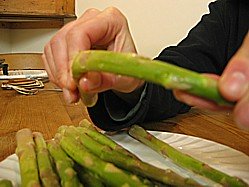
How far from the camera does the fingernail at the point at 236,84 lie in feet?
0.72

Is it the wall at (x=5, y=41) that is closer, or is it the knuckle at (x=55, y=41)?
the knuckle at (x=55, y=41)

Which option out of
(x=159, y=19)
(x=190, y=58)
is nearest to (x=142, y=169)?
(x=190, y=58)

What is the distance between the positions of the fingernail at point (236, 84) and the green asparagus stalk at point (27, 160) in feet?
0.72

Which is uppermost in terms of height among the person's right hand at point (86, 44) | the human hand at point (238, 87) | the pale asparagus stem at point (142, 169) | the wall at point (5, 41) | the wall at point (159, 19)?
the human hand at point (238, 87)

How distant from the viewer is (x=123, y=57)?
25 centimetres

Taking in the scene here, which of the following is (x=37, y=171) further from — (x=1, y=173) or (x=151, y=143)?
(x=151, y=143)

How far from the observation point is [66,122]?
70 cm

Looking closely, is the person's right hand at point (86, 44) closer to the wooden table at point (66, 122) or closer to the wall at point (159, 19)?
the wooden table at point (66, 122)

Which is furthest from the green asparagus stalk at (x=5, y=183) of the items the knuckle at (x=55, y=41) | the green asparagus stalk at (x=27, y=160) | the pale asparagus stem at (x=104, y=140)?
the knuckle at (x=55, y=41)

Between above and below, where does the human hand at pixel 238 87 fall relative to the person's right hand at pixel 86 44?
above

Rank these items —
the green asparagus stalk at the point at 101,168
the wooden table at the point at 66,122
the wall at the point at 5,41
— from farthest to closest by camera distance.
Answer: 1. the wall at the point at 5,41
2. the wooden table at the point at 66,122
3. the green asparagus stalk at the point at 101,168

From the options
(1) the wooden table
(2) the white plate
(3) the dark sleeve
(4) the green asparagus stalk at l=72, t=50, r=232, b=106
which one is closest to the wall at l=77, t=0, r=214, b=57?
(3) the dark sleeve

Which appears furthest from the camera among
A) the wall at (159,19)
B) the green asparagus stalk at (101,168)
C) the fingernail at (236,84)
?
the wall at (159,19)

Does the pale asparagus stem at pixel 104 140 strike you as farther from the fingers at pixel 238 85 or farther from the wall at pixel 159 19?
the wall at pixel 159 19
